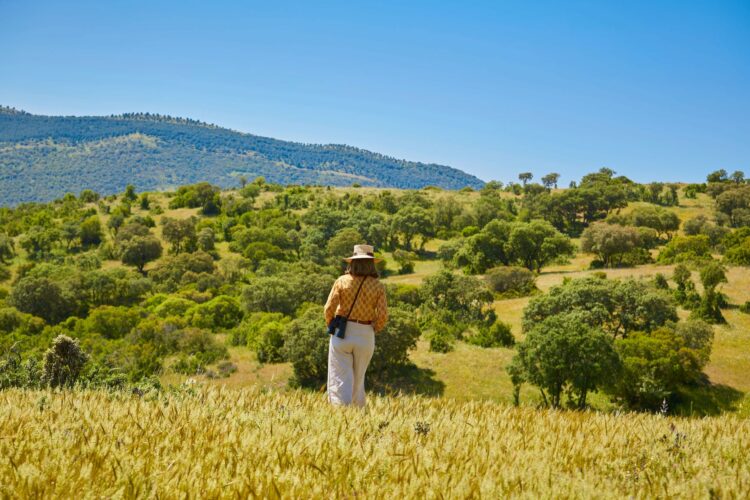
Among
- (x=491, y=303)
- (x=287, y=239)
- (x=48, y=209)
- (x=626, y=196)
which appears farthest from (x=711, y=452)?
(x=48, y=209)

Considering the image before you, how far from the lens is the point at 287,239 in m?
102

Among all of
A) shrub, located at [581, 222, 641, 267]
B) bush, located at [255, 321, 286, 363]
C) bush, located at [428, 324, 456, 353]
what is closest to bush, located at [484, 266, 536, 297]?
shrub, located at [581, 222, 641, 267]

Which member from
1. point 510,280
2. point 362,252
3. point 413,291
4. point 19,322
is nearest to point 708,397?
point 510,280

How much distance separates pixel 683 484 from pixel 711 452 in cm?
140

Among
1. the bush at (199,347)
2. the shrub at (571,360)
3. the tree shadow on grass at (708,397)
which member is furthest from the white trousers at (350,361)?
the bush at (199,347)

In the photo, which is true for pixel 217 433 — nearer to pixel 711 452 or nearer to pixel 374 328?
pixel 711 452

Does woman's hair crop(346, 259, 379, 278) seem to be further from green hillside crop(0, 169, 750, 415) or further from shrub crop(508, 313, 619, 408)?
shrub crop(508, 313, 619, 408)

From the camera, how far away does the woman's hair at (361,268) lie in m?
7.83

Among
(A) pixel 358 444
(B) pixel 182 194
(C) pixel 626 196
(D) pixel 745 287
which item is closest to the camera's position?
(A) pixel 358 444

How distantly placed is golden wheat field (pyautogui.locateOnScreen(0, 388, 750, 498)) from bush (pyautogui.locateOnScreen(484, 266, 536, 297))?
6678 centimetres

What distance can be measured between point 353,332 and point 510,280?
6644 cm

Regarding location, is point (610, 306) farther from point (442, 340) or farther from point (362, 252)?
point (362, 252)

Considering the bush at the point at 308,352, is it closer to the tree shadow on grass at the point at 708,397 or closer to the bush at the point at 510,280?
the tree shadow on grass at the point at 708,397

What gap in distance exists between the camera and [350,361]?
24.6 ft
